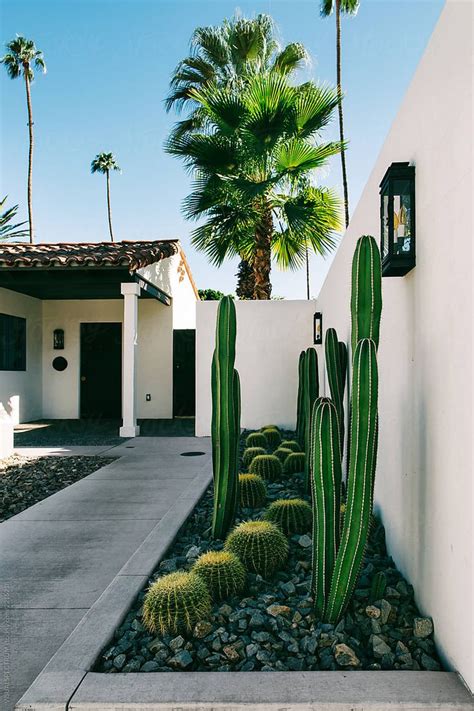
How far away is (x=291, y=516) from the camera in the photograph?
3982 mm

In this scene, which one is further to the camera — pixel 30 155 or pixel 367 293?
pixel 30 155

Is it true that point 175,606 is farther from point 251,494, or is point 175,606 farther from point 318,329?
point 318,329

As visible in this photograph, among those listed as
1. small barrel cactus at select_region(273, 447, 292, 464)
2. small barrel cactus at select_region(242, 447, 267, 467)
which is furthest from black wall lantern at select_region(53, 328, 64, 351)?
small barrel cactus at select_region(273, 447, 292, 464)

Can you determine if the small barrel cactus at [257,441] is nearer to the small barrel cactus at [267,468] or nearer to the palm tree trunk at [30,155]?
the small barrel cactus at [267,468]

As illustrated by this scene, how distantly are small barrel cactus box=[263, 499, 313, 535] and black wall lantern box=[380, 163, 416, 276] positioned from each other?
1888mm

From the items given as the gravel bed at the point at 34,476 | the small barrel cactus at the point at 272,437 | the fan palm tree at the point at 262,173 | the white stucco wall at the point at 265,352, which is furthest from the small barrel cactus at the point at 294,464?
the fan palm tree at the point at 262,173

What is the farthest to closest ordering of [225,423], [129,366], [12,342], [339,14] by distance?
[339,14] → [12,342] → [129,366] → [225,423]

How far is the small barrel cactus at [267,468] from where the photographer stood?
5.66 meters

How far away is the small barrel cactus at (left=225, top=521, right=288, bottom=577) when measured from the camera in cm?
325

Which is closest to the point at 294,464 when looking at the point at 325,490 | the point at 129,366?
the point at 325,490

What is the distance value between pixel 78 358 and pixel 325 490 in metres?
10.9

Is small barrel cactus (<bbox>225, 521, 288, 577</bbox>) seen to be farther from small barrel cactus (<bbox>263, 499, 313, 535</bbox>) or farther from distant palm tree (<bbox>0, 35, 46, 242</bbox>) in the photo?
distant palm tree (<bbox>0, 35, 46, 242</bbox>)

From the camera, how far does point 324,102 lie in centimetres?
952

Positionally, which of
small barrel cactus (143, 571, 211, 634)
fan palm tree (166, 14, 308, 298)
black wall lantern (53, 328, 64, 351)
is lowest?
small barrel cactus (143, 571, 211, 634)
